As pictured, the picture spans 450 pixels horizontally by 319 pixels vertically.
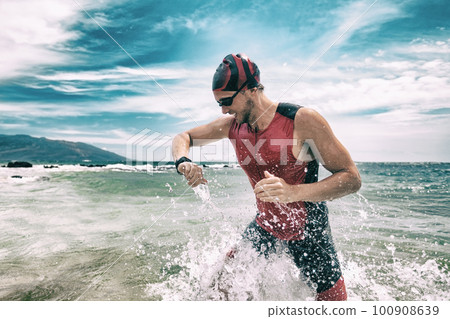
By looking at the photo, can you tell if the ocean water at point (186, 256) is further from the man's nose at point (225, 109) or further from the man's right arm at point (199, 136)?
the man's nose at point (225, 109)

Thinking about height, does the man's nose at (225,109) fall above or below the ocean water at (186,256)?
above

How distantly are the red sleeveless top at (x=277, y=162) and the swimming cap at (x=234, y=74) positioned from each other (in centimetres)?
37

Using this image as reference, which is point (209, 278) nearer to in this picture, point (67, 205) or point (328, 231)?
point (328, 231)

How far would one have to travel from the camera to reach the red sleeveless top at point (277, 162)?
242 cm

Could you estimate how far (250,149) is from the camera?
8.65 ft

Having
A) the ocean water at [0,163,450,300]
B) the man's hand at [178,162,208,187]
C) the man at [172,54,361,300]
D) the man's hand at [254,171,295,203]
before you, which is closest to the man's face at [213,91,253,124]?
the man at [172,54,361,300]

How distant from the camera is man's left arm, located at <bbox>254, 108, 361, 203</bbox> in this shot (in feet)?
7.08

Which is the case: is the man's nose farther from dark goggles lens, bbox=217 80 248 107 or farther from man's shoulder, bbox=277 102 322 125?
man's shoulder, bbox=277 102 322 125

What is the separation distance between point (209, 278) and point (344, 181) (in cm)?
185

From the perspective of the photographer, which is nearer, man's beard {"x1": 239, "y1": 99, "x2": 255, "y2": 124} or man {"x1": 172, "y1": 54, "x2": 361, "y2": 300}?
man {"x1": 172, "y1": 54, "x2": 361, "y2": 300}

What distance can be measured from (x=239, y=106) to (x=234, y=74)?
28 centimetres

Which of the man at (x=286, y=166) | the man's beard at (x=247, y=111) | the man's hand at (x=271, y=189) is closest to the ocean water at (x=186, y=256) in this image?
the man at (x=286, y=166)

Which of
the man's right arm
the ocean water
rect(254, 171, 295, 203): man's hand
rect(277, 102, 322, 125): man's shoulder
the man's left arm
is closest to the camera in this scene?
rect(254, 171, 295, 203): man's hand
